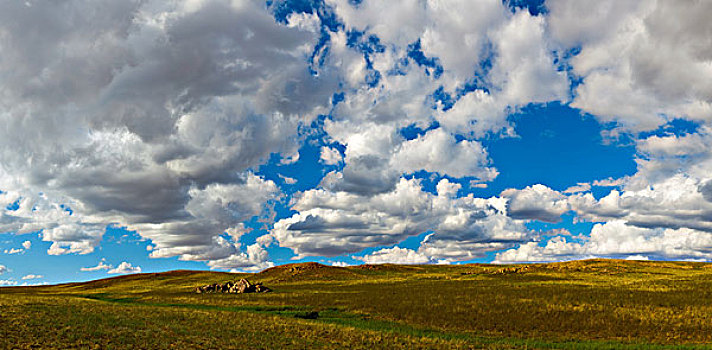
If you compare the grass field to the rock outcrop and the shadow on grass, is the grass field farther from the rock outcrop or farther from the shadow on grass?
the rock outcrop

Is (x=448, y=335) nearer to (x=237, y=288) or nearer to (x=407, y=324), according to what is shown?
(x=407, y=324)

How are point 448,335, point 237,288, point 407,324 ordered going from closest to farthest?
point 448,335 → point 407,324 → point 237,288

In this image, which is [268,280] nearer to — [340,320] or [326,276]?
[326,276]

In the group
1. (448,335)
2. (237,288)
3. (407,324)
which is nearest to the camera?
(448,335)

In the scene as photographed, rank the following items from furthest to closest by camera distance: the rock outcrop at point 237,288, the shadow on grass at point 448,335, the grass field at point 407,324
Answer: the rock outcrop at point 237,288 < the shadow on grass at point 448,335 < the grass field at point 407,324

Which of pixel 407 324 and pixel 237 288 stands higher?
pixel 237 288

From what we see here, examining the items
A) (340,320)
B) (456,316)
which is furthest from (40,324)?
(456,316)

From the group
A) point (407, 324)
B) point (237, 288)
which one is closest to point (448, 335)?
point (407, 324)

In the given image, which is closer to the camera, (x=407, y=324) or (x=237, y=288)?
(x=407, y=324)

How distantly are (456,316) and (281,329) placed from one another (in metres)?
19.1

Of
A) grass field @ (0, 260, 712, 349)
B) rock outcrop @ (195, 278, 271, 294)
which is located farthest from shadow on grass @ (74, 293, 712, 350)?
rock outcrop @ (195, 278, 271, 294)

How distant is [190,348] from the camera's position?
2662 cm

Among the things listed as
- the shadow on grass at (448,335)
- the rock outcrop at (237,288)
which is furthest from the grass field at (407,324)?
the rock outcrop at (237,288)

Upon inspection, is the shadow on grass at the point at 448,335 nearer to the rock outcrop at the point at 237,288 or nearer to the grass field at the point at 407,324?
the grass field at the point at 407,324
